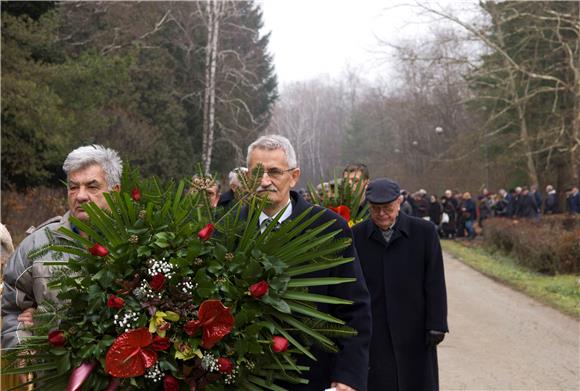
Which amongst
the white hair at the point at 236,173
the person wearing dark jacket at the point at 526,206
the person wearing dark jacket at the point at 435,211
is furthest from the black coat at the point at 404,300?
the person wearing dark jacket at the point at 435,211

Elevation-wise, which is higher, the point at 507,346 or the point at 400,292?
the point at 400,292

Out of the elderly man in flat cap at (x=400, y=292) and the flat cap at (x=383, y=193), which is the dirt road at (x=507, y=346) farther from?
the flat cap at (x=383, y=193)

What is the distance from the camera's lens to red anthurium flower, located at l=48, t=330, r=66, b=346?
131 inches

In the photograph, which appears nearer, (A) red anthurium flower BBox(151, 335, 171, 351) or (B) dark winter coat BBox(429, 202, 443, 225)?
(A) red anthurium flower BBox(151, 335, 171, 351)

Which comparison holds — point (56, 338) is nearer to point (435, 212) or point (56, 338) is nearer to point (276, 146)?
point (276, 146)

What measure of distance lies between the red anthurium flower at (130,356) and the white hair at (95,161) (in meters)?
1.35

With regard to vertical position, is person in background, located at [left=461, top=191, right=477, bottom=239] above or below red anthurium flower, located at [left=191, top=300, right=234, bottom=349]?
below

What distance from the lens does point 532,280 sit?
59.4ft

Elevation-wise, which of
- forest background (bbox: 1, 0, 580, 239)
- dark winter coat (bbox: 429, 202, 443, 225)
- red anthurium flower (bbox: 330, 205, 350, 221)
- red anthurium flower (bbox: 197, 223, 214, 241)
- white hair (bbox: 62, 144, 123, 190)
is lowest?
dark winter coat (bbox: 429, 202, 443, 225)

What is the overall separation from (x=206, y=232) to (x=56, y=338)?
0.68 m

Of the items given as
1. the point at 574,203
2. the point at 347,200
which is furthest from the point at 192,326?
the point at 574,203

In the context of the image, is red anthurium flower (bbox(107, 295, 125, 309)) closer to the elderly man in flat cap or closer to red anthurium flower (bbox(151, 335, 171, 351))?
red anthurium flower (bbox(151, 335, 171, 351))

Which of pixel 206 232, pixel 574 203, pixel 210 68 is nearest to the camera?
pixel 206 232

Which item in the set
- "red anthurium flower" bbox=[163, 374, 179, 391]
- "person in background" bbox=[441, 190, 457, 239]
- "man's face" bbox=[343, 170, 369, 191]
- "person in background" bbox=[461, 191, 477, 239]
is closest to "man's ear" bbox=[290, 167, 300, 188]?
"red anthurium flower" bbox=[163, 374, 179, 391]
